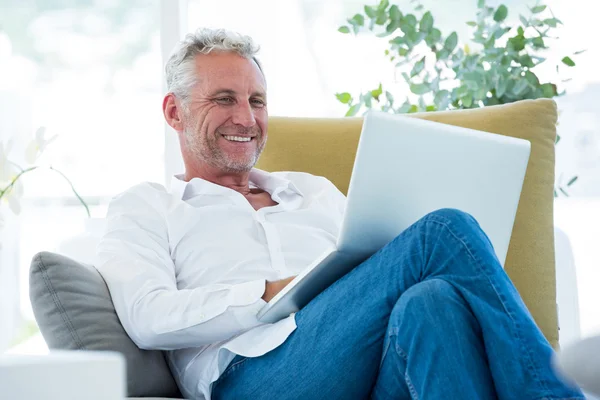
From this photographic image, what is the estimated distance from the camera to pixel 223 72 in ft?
6.60

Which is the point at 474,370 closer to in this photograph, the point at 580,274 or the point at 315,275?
the point at 315,275

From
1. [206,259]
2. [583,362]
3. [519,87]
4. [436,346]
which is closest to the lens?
[583,362]

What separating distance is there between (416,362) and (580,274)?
2178 mm

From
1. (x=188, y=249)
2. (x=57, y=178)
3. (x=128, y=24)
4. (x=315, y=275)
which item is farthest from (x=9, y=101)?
(x=315, y=275)

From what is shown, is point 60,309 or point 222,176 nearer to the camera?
point 60,309

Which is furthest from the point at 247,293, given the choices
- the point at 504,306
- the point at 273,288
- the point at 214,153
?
the point at 214,153

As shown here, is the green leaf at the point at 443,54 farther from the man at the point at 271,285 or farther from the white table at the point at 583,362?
the white table at the point at 583,362

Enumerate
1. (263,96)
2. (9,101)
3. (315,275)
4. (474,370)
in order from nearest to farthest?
(474,370), (315,275), (263,96), (9,101)

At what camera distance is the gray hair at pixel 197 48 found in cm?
203

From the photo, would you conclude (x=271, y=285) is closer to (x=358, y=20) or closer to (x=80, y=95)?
(x=358, y=20)

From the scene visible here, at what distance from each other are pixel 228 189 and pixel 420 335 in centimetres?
86

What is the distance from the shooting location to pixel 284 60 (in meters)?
3.18

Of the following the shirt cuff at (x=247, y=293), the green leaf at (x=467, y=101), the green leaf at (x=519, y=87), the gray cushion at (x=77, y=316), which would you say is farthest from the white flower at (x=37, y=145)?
the green leaf at (x=519, y=87)

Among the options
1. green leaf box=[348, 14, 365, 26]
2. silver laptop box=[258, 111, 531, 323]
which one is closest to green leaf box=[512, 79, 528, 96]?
green leaf box=[348, 14, 365, 26]
